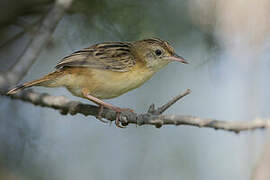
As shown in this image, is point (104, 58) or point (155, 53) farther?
point (155, 53)

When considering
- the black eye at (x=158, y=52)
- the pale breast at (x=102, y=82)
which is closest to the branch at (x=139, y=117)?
the pale breast at (x=102, y=82)

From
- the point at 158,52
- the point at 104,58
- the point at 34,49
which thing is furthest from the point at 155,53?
the point at 34,49

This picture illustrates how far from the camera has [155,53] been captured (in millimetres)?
4609

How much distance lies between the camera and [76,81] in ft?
13.7

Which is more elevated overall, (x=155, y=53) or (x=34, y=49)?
(x=155, y=53)

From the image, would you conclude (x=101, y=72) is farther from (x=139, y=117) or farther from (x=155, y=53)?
(x=139, y=117)

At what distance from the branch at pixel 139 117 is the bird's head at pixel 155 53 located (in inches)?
36.4

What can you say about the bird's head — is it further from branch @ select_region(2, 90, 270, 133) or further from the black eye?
branch @ select_region(2, 90, 270, 133)

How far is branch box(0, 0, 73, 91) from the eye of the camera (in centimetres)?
390

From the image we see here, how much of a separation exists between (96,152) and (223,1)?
2.78m

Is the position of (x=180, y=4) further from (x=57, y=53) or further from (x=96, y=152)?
(x=96, y=152)

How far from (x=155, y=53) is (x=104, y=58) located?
23.9 inches

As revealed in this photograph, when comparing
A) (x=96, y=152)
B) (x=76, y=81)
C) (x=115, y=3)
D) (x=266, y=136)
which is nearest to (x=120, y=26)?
(x=115, y=3)

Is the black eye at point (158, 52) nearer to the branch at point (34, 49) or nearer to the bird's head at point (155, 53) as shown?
the bird's head at point (155, 53)
